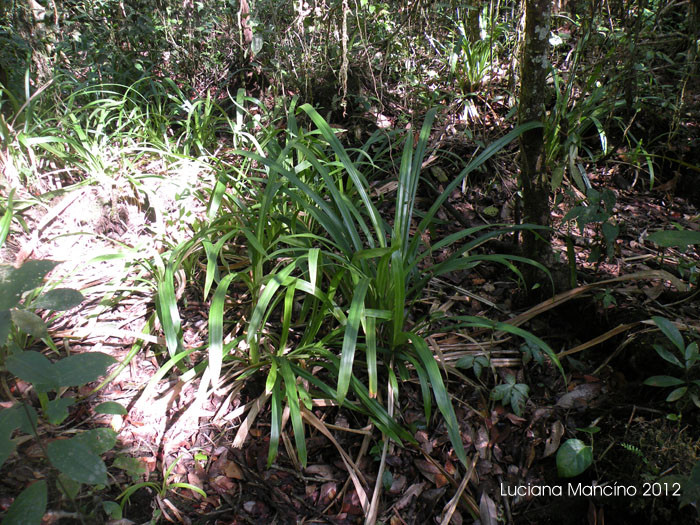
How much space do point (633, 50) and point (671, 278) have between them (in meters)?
0.83

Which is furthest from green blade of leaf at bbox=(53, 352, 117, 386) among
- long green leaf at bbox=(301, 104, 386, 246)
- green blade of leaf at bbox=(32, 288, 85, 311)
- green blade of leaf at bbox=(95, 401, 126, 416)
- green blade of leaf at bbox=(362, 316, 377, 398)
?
long green leaf at bbox=(301, 104, 386, 246)

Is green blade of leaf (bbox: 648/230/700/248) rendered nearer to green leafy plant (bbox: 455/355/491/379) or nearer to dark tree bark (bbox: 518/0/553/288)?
dark tree bark (bbox: 518/0/553/288)

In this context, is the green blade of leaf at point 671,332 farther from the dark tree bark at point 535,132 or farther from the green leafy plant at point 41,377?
the green leafy plant at point 41,377

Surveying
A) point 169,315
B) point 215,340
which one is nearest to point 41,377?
point 215,340

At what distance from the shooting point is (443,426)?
158cm

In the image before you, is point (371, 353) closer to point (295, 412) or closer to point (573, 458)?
point (295, 412)

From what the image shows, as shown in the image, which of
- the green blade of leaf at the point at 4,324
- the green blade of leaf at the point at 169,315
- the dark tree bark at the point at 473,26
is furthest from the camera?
the dark tree bark at the point at 473,26

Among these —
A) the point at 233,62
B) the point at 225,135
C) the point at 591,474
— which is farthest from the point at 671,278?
the point at 233,62

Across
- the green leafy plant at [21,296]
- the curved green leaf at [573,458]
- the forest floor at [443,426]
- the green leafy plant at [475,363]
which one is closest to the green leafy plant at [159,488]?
the forest floor at [443,426]

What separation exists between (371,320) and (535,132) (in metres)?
0.95

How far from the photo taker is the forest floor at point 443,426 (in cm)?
135

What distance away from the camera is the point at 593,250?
5.90 feet

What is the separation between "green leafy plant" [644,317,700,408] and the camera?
1.33 metres

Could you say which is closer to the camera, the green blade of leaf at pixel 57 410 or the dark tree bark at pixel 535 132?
the green blade of leaf at pixel 57 410
